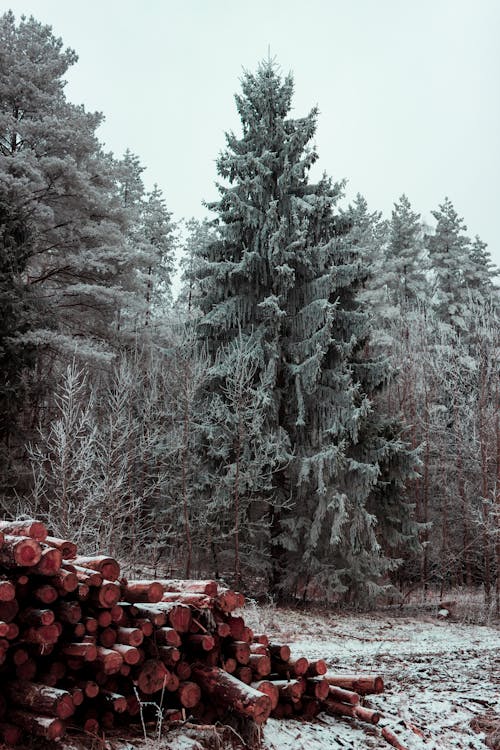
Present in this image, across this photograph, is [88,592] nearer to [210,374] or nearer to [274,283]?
[210,374]

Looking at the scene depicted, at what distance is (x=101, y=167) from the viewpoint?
19.5 meters

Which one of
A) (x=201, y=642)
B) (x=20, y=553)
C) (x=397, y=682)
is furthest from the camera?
(x=397, y=682)

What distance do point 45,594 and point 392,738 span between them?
337 cm

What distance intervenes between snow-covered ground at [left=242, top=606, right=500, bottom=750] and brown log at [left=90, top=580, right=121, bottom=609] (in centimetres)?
168

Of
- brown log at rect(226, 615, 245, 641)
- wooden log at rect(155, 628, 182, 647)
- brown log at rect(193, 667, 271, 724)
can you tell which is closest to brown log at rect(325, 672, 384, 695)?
brown log at rect(226, 615, 245, 641)

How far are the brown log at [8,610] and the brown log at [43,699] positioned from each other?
0.45m

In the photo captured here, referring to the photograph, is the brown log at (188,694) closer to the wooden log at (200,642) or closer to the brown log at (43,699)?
the wooden log at (200,642)

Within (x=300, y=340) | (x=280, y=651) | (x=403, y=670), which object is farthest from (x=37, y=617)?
(x=300, y=340)

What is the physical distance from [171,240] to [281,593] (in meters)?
23.0

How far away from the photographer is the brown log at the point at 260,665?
517cm

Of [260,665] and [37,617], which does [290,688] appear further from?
[37,617]

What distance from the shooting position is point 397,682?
7531 mm

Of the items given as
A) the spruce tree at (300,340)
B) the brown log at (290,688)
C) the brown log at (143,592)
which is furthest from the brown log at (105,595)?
the spruce tree at (300,340)

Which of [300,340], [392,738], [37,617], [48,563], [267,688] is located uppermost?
[300,340]
